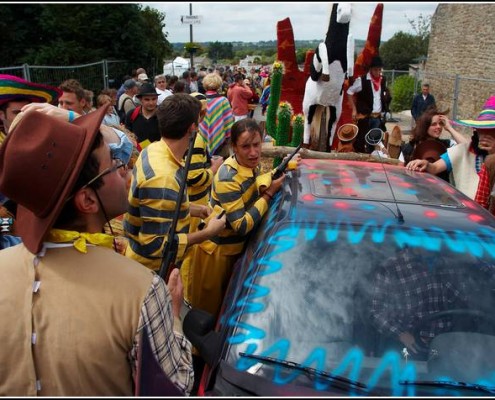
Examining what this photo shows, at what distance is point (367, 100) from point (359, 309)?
5.78 meters

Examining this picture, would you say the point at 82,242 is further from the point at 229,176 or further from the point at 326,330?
the point at 229,176

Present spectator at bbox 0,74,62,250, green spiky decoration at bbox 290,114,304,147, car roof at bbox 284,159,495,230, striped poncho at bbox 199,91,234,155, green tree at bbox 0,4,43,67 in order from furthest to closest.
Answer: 1. green tree at bbox 0,4,43,67
2. green spiky decoration at bbox 290,114,304,147
3. striped poncho at bbox 199,91,234,155
4. spectator at bbox 0,74,62,250
5. car roof at bbox 284,159,495,230

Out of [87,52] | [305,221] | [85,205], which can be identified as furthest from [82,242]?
[87,52]

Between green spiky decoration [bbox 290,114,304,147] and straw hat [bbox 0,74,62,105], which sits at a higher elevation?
straw hat [bbox 0,74,62,105]

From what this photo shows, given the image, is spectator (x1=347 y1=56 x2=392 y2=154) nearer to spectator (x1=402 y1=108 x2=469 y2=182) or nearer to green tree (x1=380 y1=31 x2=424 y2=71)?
spectator (x1=402 y1=108 x2=469 y2=182)

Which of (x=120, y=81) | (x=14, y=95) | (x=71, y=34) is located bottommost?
(x=120, y=81)

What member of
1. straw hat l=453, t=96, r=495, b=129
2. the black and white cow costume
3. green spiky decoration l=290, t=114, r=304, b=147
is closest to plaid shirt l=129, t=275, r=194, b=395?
straw hat l=453, t=96, r=495, b=129

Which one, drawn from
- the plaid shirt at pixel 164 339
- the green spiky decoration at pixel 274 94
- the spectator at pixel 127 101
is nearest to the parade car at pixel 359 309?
the plaid shirt at pixel 164 339

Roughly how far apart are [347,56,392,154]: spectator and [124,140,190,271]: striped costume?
4.43 meters

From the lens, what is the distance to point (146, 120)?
5723 mm

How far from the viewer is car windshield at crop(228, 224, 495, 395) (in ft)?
5.89

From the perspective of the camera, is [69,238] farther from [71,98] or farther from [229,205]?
[71,98]

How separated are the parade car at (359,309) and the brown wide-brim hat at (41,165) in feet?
2.61

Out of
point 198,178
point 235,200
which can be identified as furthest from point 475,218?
point 198,178
